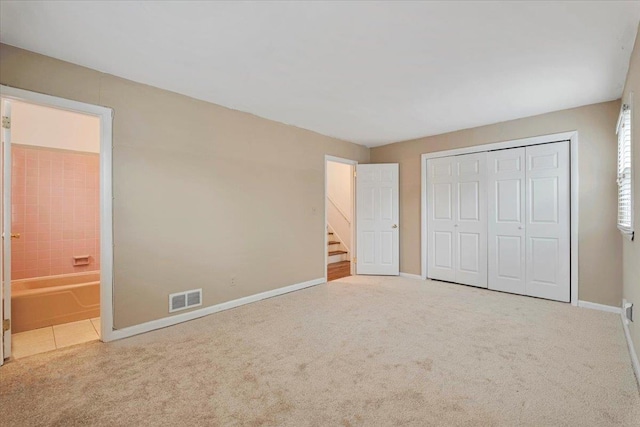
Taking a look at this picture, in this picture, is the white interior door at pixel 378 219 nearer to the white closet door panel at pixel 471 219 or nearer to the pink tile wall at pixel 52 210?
the white closet door panel at pixel 471 219

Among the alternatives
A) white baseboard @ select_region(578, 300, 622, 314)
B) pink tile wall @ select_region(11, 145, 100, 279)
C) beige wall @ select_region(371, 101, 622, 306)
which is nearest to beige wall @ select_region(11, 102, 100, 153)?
pink tile wall @ select_region(11, 145, 100, 279)

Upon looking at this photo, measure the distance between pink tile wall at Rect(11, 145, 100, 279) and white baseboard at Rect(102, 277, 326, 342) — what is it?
233 cm

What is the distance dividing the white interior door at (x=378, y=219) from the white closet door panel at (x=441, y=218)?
56 centimetres

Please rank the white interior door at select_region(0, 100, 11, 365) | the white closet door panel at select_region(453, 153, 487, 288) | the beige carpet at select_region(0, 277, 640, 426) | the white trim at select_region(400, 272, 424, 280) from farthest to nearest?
1. the white trim at select_region(400, 272, 424, 280)
2. the white closet door panel at select_region(453, 153, 487, 288)
3. the white interior door at select_region(0, 100, 11, 365)
4. the beige carpet at select_region(0, 277, 640, 426)

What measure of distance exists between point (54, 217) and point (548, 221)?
6472 millimetres

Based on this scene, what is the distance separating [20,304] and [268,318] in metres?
2.43

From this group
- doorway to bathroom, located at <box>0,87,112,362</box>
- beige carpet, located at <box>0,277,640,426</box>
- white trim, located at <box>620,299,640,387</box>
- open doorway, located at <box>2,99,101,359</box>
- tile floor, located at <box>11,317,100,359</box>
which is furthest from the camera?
open doorway, located at <box>2,99,101,359</box>

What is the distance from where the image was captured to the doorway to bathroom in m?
3.01

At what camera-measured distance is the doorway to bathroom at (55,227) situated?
3006 millimetres

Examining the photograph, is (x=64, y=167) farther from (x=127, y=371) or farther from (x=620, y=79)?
(x=620, y=79)

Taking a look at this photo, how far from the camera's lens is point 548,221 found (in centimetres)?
383

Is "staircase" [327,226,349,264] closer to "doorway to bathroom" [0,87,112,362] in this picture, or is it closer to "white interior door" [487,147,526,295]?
"white interior door" [487,147,526,295]

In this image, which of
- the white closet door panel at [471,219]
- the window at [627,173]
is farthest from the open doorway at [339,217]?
the window at [627,173]

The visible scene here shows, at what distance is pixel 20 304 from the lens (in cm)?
306
